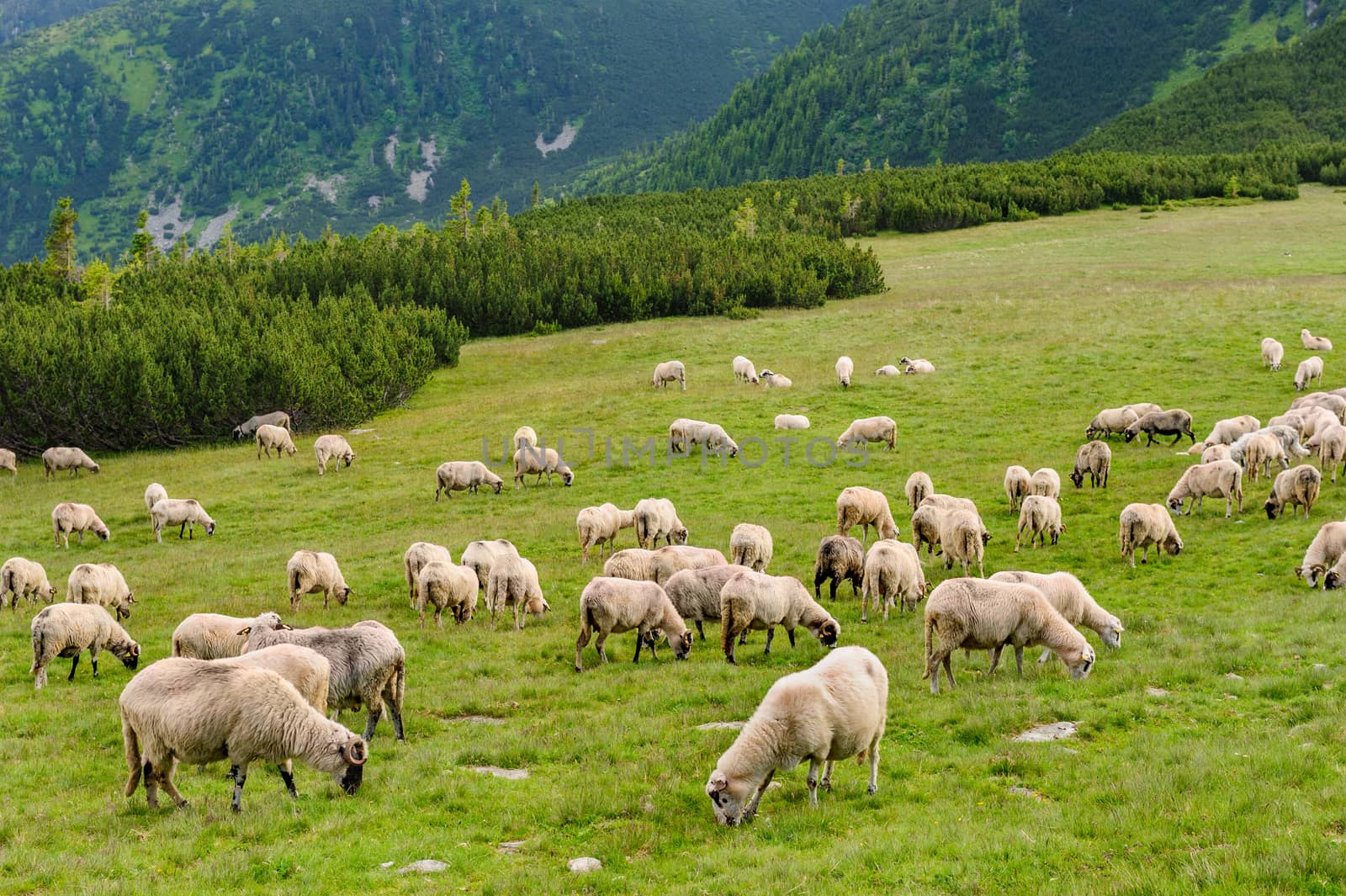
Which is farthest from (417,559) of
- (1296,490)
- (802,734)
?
(1296,490)

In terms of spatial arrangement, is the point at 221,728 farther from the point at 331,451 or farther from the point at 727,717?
the point at 331,451

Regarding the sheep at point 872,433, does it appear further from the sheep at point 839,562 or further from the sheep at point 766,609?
the sheep at point 766,609

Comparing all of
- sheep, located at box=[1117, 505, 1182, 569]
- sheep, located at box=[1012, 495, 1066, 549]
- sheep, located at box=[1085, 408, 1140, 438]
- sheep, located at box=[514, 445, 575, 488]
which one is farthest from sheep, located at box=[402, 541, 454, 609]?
sheep, located at box=[1085, 408, 1140, 438]

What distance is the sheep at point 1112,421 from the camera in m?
38.6

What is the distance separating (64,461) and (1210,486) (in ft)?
164

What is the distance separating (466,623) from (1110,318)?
48828mm

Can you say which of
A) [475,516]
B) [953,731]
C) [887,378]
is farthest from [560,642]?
[887,378]

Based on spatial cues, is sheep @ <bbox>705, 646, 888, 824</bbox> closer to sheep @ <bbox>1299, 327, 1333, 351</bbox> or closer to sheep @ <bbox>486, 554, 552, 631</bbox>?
sheep @ <bbox>486, 554, 552, 631</bbox>

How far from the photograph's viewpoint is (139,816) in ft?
39.9

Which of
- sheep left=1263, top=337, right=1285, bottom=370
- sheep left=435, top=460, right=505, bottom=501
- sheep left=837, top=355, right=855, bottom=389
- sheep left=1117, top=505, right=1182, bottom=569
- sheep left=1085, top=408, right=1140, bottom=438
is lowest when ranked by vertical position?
sheep left=1117, top=505, right=1182, bottom=569

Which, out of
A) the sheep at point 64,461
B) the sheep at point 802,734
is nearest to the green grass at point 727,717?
the sheep at point 802,734

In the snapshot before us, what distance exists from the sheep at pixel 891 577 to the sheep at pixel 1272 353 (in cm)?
3351

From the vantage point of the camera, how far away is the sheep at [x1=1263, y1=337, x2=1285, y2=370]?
46.1 metres

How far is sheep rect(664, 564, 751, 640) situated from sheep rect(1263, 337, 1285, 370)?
124ft
